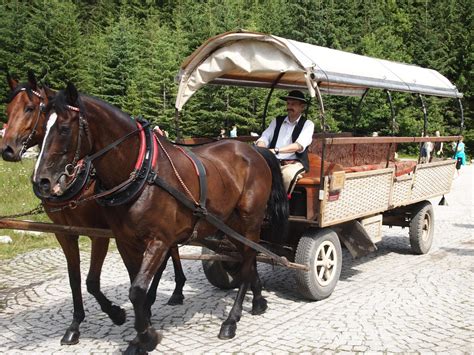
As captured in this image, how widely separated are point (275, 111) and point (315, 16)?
46.7 ft

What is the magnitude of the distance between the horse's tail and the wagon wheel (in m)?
0.36

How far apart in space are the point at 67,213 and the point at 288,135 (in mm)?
2817

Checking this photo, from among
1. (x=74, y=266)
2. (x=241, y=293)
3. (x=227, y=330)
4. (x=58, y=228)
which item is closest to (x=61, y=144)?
(x=58, y=228)

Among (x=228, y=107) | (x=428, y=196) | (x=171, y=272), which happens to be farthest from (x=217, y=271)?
(x=228, y=107)

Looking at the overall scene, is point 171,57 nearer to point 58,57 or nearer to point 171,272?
point 58,57

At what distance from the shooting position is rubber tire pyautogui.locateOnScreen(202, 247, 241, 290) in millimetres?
6250

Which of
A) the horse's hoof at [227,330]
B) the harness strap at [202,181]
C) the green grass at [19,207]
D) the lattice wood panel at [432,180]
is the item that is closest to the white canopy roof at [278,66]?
the lattice wood panel at [432,180]

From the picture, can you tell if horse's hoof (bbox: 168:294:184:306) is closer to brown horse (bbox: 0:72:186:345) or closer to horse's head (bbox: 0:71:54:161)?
brown horse (bbox: 0:72:186:345)

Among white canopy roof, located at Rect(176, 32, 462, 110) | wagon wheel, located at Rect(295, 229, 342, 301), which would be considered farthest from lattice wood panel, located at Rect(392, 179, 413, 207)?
wagon wheel, located at Rect(295, 229, 342, 301)

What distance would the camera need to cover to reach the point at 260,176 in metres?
5.33

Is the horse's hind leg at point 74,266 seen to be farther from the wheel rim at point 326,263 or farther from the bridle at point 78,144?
the wheel rim at point 326,263

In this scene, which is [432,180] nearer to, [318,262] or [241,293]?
[318,262]

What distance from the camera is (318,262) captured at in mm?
5953

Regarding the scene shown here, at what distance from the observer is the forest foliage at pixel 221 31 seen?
35.9 m
